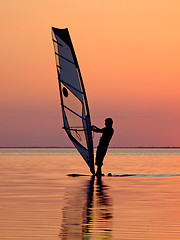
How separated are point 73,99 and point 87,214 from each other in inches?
451

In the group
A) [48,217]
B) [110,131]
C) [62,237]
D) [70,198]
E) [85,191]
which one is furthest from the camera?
[110,131]

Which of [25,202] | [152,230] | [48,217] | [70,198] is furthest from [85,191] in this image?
[152,230]

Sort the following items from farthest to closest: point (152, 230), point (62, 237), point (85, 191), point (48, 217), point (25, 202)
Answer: point (85, 191)
point (25, 202)
point (48, 217)
point (152, 230)
point (62, 237)

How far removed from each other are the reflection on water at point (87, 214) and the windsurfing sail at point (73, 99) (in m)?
6.00

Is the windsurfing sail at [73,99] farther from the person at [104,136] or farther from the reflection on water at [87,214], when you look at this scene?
the reflection on water at [87,214]

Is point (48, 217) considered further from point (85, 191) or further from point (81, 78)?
point (81, 78)

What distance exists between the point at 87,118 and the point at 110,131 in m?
1.39

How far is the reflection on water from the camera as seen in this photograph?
877cm

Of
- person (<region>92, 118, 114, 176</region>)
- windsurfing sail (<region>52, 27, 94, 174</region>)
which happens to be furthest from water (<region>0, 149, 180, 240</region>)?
windsurfing sail (<region>52, 27, 94, 174</region>)

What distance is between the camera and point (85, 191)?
15.3 m

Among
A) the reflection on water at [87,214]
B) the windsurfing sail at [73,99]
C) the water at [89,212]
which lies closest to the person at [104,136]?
the windsurfing sail at [73,99]

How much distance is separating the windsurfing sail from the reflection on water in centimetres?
600

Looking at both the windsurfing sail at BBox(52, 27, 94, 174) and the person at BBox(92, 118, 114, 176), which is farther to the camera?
the windsurfing sail at BBox(52, 27, 94, 174)

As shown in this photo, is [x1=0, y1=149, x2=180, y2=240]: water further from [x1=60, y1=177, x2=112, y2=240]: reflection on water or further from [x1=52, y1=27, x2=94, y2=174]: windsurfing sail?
[x1=52, y1=27, x2=94, y2=174]: windsurfing sail
